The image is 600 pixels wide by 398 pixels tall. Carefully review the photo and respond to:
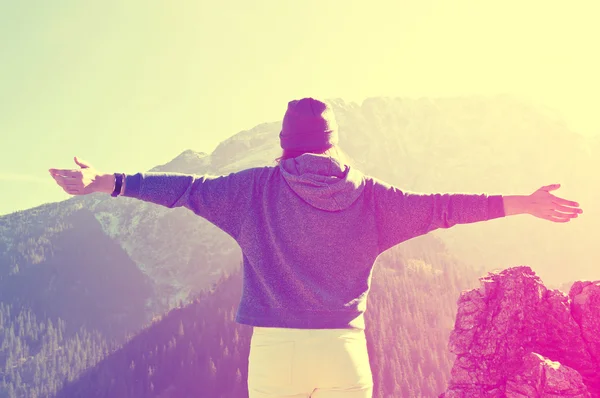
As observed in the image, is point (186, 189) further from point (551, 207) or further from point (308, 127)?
point (551, 207)

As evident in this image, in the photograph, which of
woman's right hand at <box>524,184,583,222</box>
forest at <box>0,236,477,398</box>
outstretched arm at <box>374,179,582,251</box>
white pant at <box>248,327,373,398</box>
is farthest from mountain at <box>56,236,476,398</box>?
white pant at <box>248,327,373,398</box>

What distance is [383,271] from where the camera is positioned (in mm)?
171125

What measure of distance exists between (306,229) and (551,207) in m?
1.94

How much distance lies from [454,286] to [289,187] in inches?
7209

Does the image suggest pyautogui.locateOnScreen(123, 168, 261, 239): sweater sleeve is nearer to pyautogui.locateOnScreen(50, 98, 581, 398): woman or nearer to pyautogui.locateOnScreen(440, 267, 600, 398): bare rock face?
pyautogui.locateOnScreen(50, 98, 581, 398): woman

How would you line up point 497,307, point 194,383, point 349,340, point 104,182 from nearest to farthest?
point 349,340 → point 104,182 → point 497,307 → point 194,383

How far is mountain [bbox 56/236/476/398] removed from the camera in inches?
5177

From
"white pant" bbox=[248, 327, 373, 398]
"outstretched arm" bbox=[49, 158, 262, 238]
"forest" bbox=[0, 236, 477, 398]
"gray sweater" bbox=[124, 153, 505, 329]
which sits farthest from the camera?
"forest" bbox=[0, 236, 477, 398]

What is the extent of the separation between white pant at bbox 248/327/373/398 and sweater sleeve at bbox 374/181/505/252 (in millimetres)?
810

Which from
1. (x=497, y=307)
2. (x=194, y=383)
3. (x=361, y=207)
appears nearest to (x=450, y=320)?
(x=194, y=383)

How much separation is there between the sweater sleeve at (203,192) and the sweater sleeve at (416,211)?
0.95m

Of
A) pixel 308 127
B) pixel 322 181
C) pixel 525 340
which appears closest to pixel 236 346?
pixel 525 340

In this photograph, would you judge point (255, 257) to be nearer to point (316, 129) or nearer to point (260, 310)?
point (260, 310)

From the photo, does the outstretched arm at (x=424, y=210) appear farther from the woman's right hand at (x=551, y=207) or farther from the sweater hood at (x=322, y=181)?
the sweater hood at (x=322, y=181)
